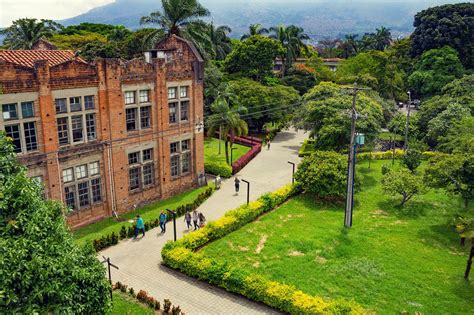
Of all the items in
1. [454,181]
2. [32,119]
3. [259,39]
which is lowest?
[454,181]

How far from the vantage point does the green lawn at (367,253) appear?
1994 centimetres

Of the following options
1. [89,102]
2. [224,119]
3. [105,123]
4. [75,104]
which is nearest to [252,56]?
[224,119]

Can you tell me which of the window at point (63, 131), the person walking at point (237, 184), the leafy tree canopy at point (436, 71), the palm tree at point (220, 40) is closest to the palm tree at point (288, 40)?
the palm tree at point (220, 40)

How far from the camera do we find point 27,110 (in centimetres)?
2323

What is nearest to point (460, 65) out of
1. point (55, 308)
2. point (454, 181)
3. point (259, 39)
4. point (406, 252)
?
point (259, 39)

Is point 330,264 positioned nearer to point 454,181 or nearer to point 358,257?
point 358,257

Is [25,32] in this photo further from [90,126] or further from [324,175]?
[324,175]

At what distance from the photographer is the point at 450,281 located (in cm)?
2116

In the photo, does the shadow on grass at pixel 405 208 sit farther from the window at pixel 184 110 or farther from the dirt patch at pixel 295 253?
the window at pixel 184 110

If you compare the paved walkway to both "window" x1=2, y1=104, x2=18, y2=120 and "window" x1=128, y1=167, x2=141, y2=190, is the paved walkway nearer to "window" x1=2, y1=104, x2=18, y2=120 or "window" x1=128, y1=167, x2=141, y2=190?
"window" x1=128, y1=167, x2=141, y2=190

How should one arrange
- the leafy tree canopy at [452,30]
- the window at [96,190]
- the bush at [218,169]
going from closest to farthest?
the window at [96,190] < the bush at [218,169] < the leafy tree canopy at [452,30]

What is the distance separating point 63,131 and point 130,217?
7.37 meters

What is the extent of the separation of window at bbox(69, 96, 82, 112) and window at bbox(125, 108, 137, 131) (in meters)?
3.47

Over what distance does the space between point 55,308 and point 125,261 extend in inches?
490
